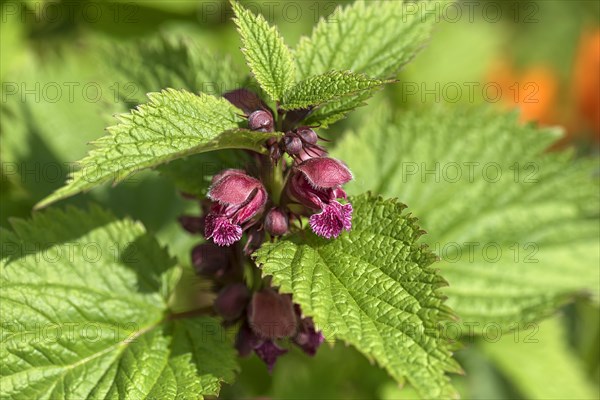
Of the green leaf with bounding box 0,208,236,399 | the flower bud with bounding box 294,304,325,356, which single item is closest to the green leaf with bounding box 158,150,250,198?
the green leaf with bounding box 0,208,236,399

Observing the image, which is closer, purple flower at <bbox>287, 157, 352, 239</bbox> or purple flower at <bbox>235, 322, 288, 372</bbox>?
purple flower at <bbox>287, 157, 352, 239</bbox>

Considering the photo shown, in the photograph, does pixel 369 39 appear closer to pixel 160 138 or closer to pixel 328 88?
pixel 328 88

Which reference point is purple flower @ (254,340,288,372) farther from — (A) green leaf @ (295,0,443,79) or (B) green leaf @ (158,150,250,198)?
(A) green leaf @ (295,0,443,79)

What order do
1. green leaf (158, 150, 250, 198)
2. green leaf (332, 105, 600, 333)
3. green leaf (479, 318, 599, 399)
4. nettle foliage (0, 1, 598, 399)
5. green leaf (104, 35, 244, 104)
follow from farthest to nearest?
green leaf (479, 318, 599, 399) < green leaf (332, 105, 600, 333) < green leaf (104, 35, 244, 104) < green leaf (158, 150, 250, 198) < nettle foliage (0, 1, 598, 399)

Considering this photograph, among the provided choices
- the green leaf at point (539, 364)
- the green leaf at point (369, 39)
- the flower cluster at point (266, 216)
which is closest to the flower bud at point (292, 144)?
the flower cluster at point (266, 216)

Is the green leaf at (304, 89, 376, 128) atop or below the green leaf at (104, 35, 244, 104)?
below

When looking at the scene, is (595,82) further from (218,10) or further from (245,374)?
(245,374)

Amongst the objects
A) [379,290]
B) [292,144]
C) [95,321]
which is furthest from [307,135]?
[95,321]
